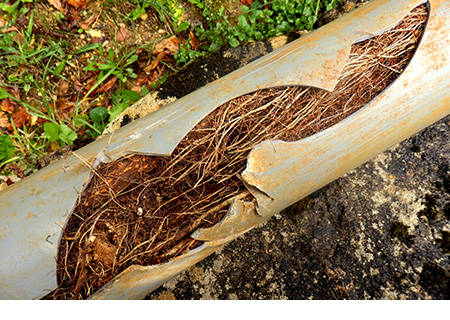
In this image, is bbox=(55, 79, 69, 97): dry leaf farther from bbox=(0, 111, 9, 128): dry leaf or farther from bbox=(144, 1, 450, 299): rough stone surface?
bbox=(144, 1, 450, 299): rough stone surface

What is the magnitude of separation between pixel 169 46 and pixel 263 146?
1216 millimetres

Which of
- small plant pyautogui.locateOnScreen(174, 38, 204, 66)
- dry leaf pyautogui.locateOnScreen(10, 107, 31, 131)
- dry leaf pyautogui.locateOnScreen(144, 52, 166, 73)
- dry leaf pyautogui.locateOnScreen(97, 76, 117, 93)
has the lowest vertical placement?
small plant pyautogui.locateOnScreen(174, 38, 204, 66)

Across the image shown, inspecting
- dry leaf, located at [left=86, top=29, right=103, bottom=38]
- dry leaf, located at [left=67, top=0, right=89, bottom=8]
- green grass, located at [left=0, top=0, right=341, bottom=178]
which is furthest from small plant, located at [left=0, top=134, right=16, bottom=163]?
dry leaf, located at [left=67, top=0, right=89, bottom=8]

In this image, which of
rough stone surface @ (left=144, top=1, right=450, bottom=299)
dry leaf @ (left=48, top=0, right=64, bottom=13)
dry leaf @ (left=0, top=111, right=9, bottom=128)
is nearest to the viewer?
rough stone surface @ (left=144, top=1, right=450, bottom=299)

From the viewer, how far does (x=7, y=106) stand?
7.28ft

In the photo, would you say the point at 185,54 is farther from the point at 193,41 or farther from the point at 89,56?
the point at 89,56

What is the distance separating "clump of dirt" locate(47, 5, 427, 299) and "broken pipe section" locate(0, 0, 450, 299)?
5 centimetres

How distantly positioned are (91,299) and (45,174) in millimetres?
499

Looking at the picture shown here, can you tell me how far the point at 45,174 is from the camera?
4.75 ft

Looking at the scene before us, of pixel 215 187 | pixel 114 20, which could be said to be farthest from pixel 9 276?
pixel 114 20

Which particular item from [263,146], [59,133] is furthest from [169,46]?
[263,146]

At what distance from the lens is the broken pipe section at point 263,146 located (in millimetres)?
1347

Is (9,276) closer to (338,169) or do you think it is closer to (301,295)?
(301,295)

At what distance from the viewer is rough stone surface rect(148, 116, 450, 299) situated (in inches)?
62.4
